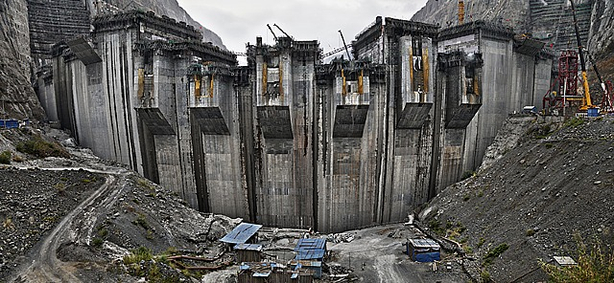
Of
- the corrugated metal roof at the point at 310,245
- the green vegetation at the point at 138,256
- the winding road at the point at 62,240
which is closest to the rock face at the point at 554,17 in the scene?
the corrugated metal roof at the point at 310,245

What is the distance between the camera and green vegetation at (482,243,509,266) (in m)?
19.0

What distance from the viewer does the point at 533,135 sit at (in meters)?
28.2

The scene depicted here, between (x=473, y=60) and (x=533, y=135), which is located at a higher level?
(x=473, y=60)

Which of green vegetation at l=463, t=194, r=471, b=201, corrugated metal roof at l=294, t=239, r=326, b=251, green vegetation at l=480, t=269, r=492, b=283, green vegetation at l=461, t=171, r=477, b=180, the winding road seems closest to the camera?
the winding road

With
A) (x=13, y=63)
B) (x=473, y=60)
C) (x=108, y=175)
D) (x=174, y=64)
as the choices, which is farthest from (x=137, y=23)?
(x=473, y=60)

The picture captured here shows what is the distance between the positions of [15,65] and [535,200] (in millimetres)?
55626

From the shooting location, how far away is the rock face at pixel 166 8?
58869 mm

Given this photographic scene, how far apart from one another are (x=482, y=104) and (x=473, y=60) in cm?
540

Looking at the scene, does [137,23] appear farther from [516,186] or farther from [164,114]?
[516,186]

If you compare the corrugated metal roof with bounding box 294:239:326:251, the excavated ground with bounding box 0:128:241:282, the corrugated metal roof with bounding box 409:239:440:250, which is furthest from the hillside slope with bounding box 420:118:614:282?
the excavated ground with bounding box 0:128:241:282

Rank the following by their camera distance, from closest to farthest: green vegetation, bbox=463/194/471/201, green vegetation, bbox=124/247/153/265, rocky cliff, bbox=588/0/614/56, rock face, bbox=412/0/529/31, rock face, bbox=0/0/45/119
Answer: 1. green vegetation, bbox=124/247/153/265
2. green vegetation, bbox=463/194/471/201
3. rock face, bbox=0/0/45/119
4. rocky cliff, bbox=588/0/614/56
5. rock face, bbox=412/0/529/31

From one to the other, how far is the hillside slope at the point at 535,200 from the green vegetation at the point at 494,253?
0.58 ft

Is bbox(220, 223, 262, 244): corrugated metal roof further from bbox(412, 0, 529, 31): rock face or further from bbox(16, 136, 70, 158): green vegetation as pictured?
bbox(412, 0, 529, 31): rock face

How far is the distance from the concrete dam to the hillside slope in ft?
16.5
